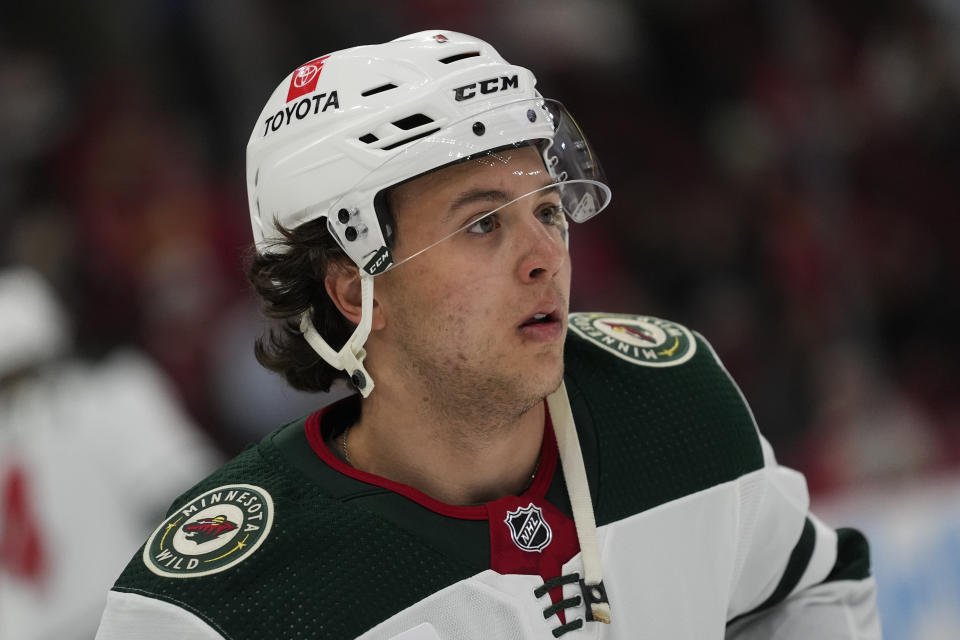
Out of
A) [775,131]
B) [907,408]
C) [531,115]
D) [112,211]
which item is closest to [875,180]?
[775,131]

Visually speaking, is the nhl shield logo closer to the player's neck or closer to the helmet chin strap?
the player's neck

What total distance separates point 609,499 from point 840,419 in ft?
9.04

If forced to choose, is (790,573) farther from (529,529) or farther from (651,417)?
(529,529)

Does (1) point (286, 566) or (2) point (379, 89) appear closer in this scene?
(1) point (286, 566)

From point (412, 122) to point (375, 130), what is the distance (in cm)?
7

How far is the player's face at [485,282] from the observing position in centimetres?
192

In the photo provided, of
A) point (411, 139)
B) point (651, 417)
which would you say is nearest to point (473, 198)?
point (411, 139)

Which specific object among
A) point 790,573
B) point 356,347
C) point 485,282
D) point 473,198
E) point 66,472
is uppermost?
point 473,198

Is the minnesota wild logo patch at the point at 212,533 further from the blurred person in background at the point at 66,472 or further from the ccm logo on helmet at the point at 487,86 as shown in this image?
the blurred person in background at the point at 66,472

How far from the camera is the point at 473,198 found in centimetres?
193

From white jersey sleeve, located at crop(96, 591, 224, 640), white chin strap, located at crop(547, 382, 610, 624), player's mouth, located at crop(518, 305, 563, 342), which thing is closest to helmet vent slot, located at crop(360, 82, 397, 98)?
player's mouth, located at crop(518, 305, 563, 342)

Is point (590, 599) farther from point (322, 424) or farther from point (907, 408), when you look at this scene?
point (907, 408)

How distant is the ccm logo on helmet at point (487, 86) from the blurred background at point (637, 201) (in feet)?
8.56

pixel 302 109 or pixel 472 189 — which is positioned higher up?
pixel 302 109
